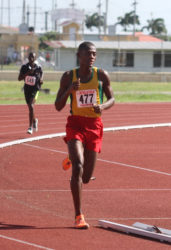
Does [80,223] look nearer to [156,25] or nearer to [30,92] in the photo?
[30,92]

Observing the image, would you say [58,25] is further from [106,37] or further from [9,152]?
[9,152]

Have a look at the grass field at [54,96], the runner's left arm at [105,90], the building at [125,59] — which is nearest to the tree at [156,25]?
the building at [125,59]

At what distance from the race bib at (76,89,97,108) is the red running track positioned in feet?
4.18

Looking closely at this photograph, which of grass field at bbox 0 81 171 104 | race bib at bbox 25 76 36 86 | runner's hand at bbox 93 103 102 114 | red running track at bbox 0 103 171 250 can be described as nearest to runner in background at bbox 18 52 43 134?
race bib at bbox 25 76 36 86

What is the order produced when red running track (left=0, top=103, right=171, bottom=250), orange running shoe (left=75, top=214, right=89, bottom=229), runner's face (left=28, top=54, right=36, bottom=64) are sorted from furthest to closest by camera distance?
runner's face (left=28, top=54, right=36, bottom=64)
orange running shoe (left=75, top=214, right=89, bottom=229)
red running track (left=0, top=103, right=171, bottom=250)

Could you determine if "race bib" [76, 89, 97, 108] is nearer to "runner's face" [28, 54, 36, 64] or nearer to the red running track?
the red running track

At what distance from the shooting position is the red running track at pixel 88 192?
6.93m

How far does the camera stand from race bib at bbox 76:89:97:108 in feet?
25.3

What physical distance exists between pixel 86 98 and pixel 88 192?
7.15ft

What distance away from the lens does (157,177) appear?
35.5ft

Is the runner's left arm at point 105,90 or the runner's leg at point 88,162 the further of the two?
the runner's leg at point 88,162

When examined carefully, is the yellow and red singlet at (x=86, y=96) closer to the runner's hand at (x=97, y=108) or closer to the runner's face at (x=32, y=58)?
the runner's hand at (x=97, y=108)

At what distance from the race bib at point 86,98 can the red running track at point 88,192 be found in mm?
1273

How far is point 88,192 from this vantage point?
9.54m
